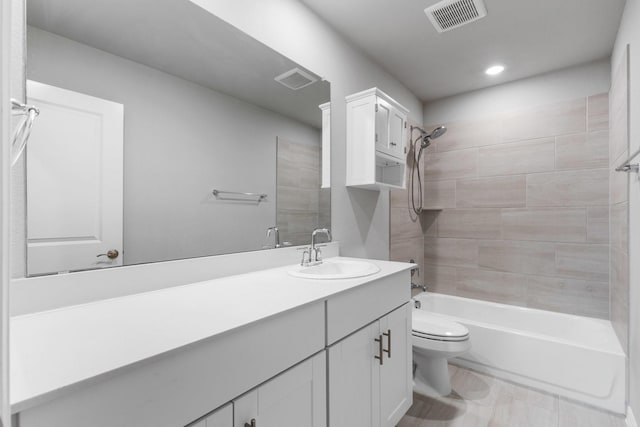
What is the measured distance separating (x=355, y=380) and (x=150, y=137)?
126 centimetres

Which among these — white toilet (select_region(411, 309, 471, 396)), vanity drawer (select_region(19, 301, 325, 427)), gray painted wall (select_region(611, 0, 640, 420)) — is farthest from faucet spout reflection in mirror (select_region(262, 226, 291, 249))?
gray painted wall (select_region(611, 0, 640, 420))

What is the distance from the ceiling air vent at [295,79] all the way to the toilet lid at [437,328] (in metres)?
1.76

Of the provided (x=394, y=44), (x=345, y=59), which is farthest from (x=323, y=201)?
(x=394, y=44)

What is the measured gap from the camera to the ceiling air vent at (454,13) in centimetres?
185

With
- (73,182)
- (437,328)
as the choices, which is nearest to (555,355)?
(437,328)

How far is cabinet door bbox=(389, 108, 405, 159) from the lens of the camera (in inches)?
88.7

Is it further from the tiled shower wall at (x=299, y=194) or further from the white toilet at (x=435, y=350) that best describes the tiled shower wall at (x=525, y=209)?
the tiled shower wall at (x=299, y=194)

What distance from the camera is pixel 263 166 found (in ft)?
5.41

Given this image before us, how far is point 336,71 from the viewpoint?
2125mm

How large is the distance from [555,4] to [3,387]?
2.74m

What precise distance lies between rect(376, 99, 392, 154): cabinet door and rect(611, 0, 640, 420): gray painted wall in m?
1.28

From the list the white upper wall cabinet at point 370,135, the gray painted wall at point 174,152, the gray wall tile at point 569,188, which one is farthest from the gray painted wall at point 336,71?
the gray wall tile at point 569,188

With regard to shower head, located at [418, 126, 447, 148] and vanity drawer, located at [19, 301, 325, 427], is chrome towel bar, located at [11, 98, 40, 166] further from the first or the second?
shower head, located at [418, 126, 447, 148]

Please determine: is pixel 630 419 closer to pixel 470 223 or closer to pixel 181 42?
pixel 470 223
